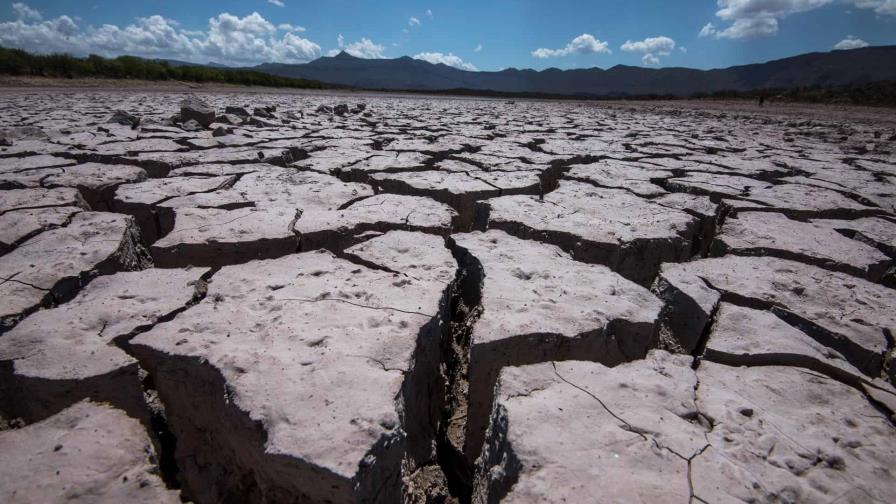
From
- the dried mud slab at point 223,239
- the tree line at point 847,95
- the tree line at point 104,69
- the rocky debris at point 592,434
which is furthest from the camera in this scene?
the tree line at point 104,69

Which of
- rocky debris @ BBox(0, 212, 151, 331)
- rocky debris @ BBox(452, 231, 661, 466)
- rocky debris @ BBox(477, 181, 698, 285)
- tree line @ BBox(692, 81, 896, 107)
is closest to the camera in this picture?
rocky debris @ BBox(452, 231, 661, 466)

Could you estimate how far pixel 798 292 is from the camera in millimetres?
1335

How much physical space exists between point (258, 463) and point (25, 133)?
162 inches

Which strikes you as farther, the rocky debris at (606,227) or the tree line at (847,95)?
the tree line at (847,95)

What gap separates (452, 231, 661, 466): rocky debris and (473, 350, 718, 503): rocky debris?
0.09 meters

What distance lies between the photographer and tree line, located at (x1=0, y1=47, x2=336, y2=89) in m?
12.1

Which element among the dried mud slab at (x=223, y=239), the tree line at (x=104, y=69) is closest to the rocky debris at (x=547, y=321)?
the dried mud slab at (x=223, y=239)

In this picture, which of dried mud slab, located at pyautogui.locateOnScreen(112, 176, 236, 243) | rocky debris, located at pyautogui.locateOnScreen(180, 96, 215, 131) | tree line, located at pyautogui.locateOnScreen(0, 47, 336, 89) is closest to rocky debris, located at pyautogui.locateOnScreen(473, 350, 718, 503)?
dried mud slab, located at pyautogui.locateOnScreen(112, 176, 236, 243)

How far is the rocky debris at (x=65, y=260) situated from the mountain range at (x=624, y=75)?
27076 mm

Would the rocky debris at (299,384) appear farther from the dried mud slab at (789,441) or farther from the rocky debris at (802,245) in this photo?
the rocky debris at (802,245)

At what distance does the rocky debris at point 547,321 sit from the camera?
1.04 meters

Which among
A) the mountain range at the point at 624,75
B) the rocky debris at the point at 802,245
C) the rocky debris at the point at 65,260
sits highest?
the mountain range at the point at 624,75

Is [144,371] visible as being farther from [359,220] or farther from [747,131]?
[747,131]

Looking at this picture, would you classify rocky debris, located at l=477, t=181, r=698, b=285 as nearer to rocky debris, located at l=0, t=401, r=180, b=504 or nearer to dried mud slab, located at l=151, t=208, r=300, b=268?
dried mud slab, located at l=151, t=208, r=300, b=268
